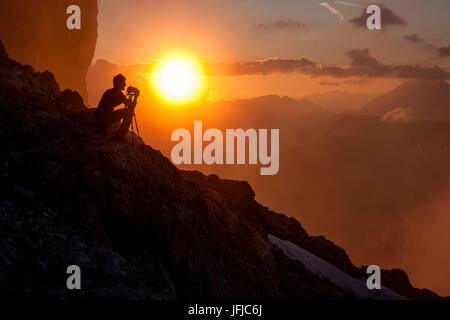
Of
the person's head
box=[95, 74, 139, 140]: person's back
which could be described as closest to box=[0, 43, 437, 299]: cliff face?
box=[95, 74, 139, 140]: person's back

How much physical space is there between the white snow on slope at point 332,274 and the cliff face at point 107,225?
2.49 m

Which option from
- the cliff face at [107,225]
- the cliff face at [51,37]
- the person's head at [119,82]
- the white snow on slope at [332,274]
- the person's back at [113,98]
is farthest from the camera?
the cliff face at [51,37]

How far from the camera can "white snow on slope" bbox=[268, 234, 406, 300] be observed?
28.9 meters

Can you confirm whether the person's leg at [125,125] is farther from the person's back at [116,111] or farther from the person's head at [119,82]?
the person's head at [119,82]

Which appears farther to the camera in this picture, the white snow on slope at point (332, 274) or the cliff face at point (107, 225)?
the white snow on slope at point (332, 274)

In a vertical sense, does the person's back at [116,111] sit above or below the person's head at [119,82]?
below

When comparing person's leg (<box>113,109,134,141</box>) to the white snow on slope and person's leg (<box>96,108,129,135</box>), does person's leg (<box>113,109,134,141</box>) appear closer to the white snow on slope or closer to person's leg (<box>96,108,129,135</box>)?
person's leg (<box>96,108,129,135</box>)

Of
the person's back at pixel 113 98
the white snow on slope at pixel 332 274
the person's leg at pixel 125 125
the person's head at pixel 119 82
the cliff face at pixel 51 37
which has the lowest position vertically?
the white snow on slope at pixel 332 274

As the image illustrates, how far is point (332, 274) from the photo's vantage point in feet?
98.6

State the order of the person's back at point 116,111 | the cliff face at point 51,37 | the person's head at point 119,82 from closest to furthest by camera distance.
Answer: the person's head at point 119,82 → the person's back at point 116,111 → the cliff face at point 51,37

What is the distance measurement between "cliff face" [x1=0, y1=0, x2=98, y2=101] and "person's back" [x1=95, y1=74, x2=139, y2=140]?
62.1m

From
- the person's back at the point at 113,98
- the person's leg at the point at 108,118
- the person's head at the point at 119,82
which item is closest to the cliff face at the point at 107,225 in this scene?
the person's leg at the point at 108,118

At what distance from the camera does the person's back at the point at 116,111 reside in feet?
66.3
